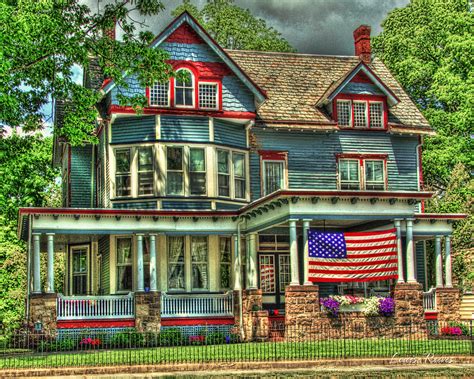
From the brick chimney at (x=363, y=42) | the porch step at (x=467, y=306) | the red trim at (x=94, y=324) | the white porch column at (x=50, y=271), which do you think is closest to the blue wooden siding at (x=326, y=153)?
the brick chimney at (x=363, y=42)

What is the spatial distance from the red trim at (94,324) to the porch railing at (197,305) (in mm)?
1508

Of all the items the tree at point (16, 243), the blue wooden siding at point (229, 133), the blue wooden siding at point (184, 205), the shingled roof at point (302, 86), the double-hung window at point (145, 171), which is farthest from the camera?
the tree at point (16, 243)

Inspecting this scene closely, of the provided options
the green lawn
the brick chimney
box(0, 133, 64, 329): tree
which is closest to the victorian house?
the brick chimney

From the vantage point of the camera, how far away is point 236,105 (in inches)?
1481

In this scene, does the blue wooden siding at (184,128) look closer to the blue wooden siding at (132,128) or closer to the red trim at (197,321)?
the blue wooden siding at (132,128)

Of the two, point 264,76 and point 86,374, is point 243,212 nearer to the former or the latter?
point 264,76

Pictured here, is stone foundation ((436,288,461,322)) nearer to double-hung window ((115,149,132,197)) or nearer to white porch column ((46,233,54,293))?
double-hung window ((115,149,132,197))

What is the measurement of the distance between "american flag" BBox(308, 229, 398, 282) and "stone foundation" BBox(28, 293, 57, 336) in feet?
33.2

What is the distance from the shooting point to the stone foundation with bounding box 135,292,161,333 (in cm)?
3381

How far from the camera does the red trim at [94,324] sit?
33094mm

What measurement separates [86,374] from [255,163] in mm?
17828

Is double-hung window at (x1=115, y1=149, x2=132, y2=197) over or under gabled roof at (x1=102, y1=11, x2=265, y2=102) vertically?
under

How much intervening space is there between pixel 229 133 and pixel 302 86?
20.1ft

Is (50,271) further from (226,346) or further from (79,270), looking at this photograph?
(226,346)
